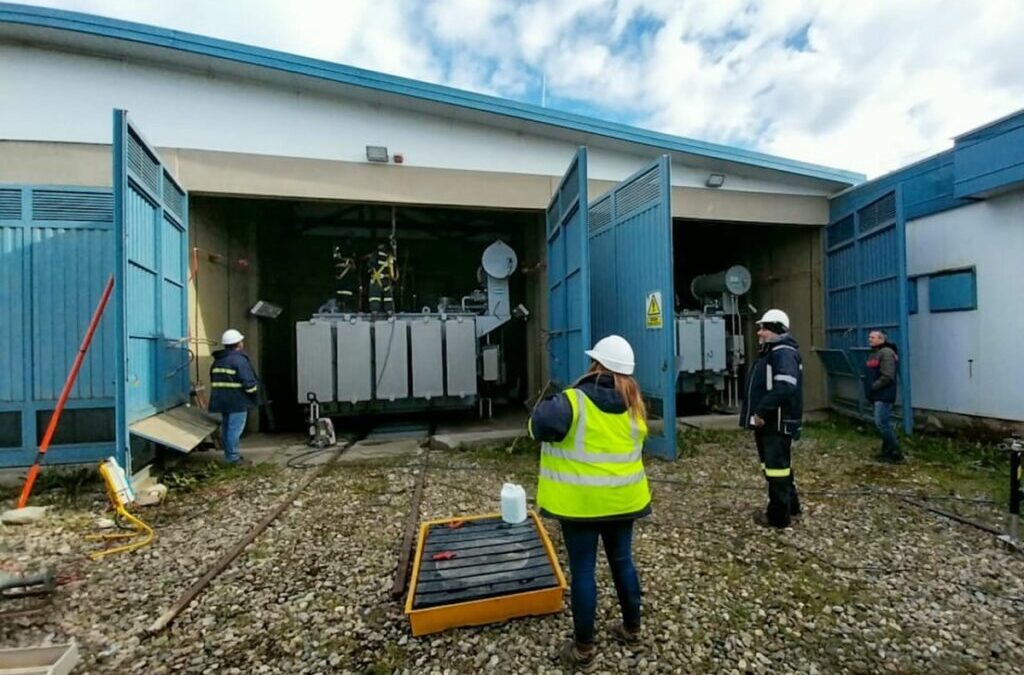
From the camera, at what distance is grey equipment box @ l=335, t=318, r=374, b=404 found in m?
7.31

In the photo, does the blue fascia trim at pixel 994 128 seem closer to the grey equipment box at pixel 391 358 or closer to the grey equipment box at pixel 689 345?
the grey equipment box at pixel 689 345

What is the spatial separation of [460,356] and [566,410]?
18.6ft

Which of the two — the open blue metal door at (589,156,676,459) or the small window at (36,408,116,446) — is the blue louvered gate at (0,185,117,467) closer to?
the small window at (36,408,116,446)

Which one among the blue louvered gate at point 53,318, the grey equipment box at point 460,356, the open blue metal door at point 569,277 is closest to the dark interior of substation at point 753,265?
the open blue metal door at point 569,277

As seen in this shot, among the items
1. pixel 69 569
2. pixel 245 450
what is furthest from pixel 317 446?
pixel 69 569

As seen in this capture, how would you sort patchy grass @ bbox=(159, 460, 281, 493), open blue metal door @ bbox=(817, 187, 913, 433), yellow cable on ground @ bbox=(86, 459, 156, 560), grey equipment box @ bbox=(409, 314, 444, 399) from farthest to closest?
grey equipment box @ bbox=(409, 314, 444, 399), open blue metal door @ bbox=(817, 187, 913, 433), patchy grass @ bbox=(159, 460, 281, 493), yellow cable on ground @ bbox=(86, 459, 156, 560)

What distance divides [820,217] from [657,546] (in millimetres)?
7619

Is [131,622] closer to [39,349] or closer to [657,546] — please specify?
[657,546]

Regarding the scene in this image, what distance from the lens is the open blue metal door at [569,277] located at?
5528mm

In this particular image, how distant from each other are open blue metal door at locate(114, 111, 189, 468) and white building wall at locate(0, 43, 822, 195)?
4.41 feet

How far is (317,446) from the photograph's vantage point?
6836 mm

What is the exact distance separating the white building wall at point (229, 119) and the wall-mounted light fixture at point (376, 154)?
15 cm

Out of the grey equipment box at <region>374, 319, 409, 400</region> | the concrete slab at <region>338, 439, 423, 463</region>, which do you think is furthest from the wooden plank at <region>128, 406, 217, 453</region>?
the grey equipment box at <region>374, 319, 409, 400</region>

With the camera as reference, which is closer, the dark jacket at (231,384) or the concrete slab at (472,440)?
the dark jacket at (231,384)
